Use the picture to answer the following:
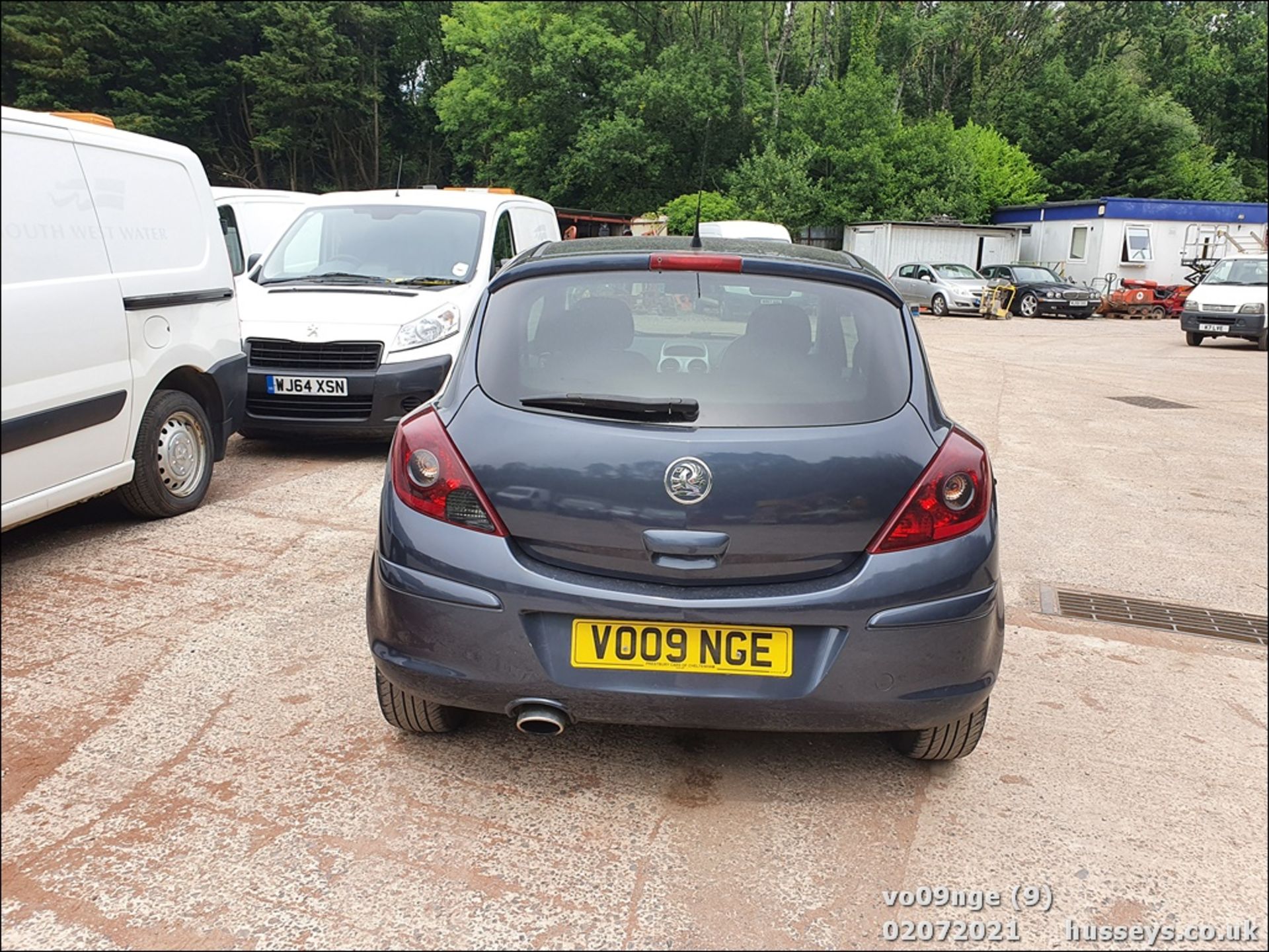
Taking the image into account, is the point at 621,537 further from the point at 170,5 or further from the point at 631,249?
the point at 170,5

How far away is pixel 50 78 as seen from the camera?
36.8 meters

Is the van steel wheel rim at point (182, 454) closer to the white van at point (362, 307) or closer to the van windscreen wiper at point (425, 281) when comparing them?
the white van at point (362, 307)

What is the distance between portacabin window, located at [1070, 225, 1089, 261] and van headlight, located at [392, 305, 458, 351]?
32.2 metres

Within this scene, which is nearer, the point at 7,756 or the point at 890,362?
the point at 7,756

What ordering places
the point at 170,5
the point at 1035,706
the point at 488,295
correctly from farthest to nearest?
the point at 170,5, the point at 1035,706, the point at 488,295

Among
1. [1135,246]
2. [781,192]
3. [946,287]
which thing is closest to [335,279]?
[946,287]

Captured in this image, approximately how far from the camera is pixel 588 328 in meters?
2.86

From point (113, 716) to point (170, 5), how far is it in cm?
4447

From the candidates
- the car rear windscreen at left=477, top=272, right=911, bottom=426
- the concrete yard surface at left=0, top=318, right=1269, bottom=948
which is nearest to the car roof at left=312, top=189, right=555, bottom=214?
the concrete yard surface at left=0, top=318, right=1269, bottom=948

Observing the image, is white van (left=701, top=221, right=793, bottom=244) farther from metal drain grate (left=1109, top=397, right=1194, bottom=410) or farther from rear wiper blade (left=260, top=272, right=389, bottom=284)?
rear wiper blade (left=260, top=272, right=389, bottom=284)

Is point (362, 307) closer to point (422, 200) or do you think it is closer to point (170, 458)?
point (422, 200)

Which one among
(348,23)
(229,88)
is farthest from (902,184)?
(229,88)

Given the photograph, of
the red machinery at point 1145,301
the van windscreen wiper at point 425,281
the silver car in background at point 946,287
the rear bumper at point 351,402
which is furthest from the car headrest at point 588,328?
the red machinery at point 1145,301

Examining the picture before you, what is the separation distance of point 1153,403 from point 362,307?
8498mm
